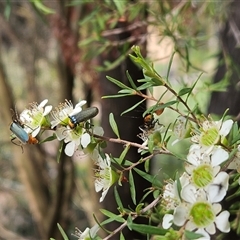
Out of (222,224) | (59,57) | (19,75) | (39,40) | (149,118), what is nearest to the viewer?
(222,224)

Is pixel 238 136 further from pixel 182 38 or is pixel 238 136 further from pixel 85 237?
pixel 182 38

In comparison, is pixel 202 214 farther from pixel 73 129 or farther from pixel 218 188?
pixel 73 129

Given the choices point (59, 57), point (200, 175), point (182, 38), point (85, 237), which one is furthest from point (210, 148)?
point (59, 57)

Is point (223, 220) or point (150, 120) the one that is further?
point (150, 120)

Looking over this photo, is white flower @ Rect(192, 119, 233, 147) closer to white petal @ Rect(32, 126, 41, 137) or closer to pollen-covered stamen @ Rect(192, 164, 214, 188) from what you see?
pollen-covered stamen @ Rect(192, 164, 214, 188)

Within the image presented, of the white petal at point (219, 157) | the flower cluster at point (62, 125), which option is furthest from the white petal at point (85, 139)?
the white petal at point (219, 157)

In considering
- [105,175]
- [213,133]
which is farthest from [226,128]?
[105,175]

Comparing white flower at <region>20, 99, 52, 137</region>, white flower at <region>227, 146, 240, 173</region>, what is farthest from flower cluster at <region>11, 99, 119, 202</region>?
white flower at <region>227, 146, 240, 173</region>
